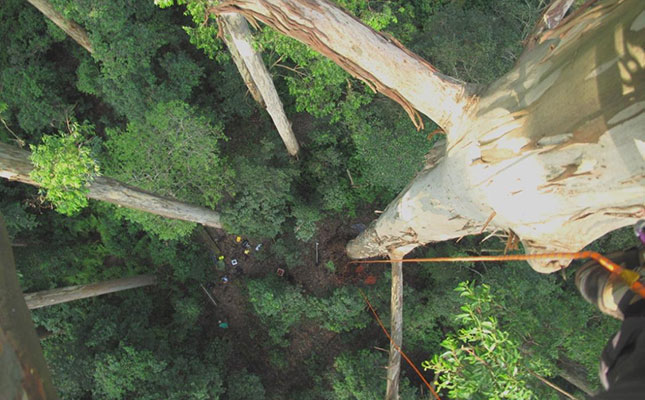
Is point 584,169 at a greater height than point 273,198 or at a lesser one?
greater

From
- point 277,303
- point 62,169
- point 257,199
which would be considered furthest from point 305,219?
point 62,169

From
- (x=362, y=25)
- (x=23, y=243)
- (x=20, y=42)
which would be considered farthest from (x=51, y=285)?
(x=362, y=25)

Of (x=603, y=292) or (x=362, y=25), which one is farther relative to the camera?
(x=362, y=25)

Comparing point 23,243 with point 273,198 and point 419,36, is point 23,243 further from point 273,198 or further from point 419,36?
point 419,36

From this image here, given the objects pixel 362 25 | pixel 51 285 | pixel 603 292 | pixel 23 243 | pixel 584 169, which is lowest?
pixel 51 285

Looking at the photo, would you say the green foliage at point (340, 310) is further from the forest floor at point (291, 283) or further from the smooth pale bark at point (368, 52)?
the smooth pale bark at point (368, 52)

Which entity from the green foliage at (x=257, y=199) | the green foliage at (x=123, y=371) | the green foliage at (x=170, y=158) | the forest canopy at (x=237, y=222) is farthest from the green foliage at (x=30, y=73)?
the green foliage at (x=123, y=371)

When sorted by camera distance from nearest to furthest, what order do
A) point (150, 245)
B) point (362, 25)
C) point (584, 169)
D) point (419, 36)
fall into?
point (584, 169)
point (362, 25)
point (419, 36)
point (150, 245)

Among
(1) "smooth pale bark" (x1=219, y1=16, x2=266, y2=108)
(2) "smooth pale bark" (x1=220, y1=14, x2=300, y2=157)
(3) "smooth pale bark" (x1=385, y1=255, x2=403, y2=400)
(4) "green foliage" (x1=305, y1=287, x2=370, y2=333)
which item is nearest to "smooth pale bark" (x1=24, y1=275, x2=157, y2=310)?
(4) "green foliage" (x1=305, y1=287, x2=370, y2=333)
